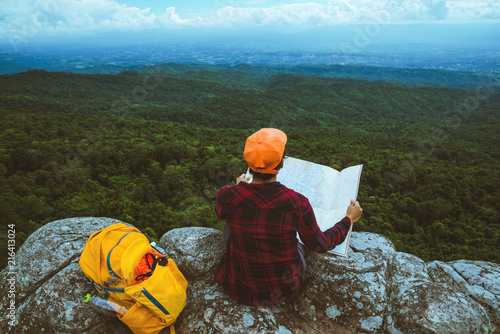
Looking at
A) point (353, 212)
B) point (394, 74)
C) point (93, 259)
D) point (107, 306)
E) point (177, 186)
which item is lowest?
point (177, 186)

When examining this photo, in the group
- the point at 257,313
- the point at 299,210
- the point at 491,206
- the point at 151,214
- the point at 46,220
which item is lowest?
the point at 491,206

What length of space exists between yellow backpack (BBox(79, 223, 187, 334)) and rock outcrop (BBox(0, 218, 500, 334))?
36 centimetres

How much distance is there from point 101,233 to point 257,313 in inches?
82.7

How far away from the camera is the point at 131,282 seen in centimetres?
259

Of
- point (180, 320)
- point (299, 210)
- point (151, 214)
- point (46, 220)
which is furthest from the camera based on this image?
point (151, 214)

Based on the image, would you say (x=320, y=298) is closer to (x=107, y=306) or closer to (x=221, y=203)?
(x=221, y=203)

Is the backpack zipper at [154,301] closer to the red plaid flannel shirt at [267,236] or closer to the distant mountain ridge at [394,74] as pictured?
the red plaid flannel shirt at [267,236]

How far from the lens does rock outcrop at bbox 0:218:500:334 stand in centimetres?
269

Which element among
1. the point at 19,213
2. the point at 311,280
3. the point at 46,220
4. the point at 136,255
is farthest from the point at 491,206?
the point at 19,213

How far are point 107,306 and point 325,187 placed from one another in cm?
311

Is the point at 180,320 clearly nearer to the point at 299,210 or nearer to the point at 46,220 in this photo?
the point at 299,210

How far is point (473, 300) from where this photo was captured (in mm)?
2830

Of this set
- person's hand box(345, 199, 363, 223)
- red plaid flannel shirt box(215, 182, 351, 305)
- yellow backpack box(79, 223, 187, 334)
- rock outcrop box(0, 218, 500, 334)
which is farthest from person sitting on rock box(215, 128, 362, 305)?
yellow backpack box(79, 223, 187, 334)

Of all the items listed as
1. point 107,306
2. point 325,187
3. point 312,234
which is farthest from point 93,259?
point 325,187
